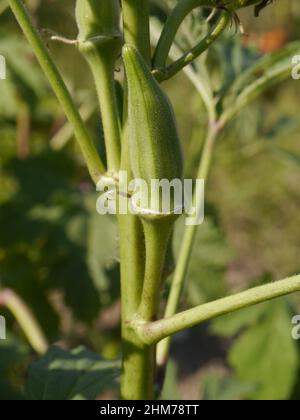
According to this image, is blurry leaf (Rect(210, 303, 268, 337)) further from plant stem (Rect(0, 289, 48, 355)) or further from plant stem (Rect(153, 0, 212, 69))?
plant stem (Rect(153, 0, 212, 69))

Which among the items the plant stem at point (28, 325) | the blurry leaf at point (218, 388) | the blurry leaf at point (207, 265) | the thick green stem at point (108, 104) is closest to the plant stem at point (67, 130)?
the blurry leaf at point (207, 265)

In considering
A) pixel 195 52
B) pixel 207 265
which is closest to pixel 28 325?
pixel 207 265

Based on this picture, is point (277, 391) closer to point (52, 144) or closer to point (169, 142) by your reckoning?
point (52, 144)

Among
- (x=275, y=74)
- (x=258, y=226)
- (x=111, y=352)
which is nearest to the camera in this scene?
(x=275, y=74)

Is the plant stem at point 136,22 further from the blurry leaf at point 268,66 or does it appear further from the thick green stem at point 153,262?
the blurry leaf at point 268,66

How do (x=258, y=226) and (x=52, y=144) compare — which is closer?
(x=52, y=144)
